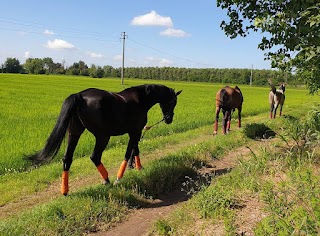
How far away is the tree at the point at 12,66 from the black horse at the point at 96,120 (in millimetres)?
108211

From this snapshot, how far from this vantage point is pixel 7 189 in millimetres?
6531

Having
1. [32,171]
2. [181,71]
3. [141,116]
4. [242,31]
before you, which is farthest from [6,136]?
[181,71]

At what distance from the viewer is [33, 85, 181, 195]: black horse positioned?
5754mm

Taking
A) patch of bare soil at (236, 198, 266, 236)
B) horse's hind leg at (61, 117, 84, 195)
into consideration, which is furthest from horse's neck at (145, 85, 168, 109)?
patch of bare soil at (236, 198, 266, 236)

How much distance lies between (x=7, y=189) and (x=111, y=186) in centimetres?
230

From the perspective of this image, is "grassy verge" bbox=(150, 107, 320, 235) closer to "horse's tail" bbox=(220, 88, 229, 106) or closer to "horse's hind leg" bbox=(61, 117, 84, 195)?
"horse's hind leg" bbox=(61, 117, 84, 195)

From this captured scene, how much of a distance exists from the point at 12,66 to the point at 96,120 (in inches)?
4409

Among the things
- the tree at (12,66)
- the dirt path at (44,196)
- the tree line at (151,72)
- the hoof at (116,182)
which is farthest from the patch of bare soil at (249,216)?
the tree at (12,66)

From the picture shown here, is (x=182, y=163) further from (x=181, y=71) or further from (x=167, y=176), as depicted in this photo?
(x=181, y=71)

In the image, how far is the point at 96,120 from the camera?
5887 millimetres

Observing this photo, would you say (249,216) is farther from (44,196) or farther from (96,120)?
(44,196)

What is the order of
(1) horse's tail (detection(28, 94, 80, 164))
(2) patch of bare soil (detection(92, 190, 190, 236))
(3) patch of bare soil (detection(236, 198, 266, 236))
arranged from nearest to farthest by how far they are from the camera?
(3) patch of bare soil (detection(236, 198, 266, 236)) → (2) patch of bare soil (detection(92, 190, 190, 236)) → (1) horse's tail (detection(28, 94, 80, 164))

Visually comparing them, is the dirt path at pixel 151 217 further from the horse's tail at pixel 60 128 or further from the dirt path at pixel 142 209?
the horse's tail at pixel 60 128

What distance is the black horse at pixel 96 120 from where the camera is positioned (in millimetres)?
5754
